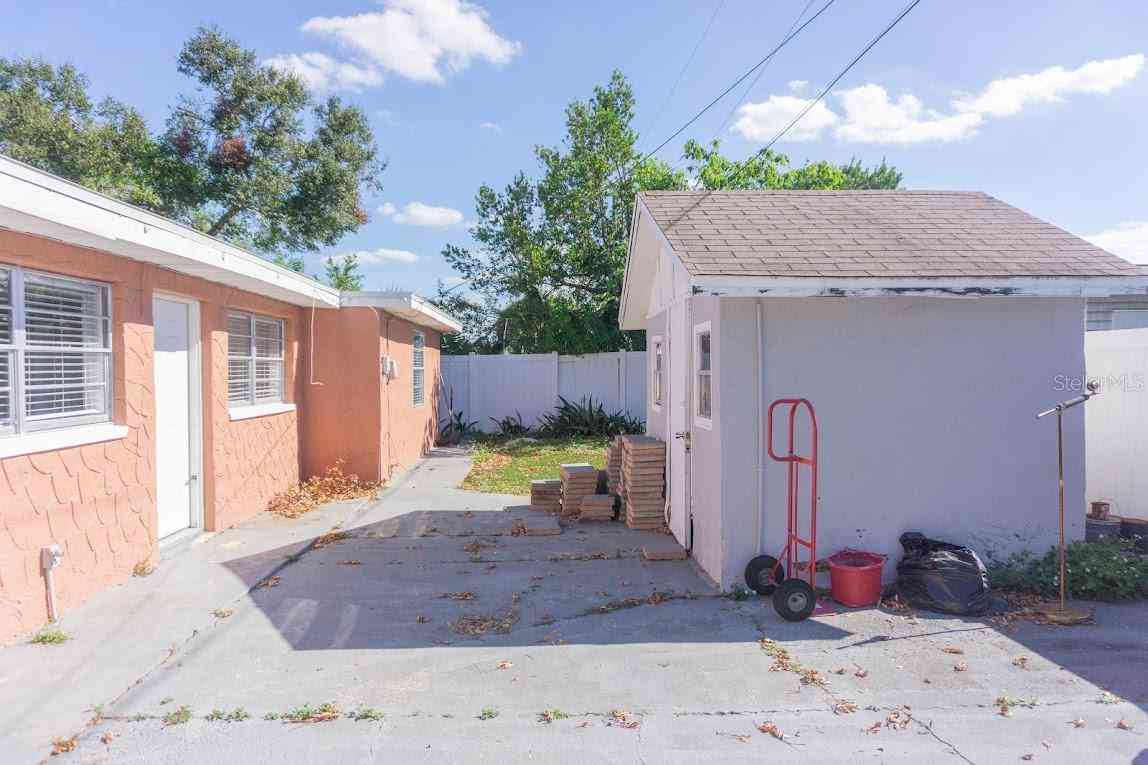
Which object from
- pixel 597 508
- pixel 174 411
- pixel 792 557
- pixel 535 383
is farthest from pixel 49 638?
pixel 535 383

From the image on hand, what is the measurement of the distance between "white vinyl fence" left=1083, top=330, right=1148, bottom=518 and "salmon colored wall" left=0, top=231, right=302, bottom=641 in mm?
9743

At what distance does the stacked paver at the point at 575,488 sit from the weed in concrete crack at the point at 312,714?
5.76 m

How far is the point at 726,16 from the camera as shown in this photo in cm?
841

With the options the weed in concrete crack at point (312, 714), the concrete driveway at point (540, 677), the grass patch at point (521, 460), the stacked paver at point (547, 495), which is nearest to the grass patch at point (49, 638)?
the concrete driveway at point (540, 677)

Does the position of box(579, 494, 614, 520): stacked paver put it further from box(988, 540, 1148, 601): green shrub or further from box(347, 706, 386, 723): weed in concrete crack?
box(347, 706, 386, 723): weed in concrete crack

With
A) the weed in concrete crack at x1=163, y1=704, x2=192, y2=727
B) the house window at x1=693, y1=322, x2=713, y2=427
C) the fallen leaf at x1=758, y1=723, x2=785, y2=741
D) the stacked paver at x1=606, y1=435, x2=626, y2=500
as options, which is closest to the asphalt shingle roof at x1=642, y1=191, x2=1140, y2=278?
the house window at x1=693, y1=322, x2=713, y2=427

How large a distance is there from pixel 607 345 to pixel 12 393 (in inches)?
619

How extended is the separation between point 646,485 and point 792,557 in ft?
9.84

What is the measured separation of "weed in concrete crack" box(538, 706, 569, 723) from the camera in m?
4.16

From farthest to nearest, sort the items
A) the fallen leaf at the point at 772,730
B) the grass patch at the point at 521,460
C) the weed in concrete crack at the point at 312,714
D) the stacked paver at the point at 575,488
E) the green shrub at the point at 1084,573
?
1. the grass patch at the point at 521,460
2. the stacked paver at the point at 575,488
3. the green shrub at the point at 1084,573
4. the weed in concrete crack at the point at 312,714
5. the fallen leaf at the point at 772,730

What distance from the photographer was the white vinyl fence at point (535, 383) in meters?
18.8

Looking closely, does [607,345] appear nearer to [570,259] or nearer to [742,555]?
[570,259]

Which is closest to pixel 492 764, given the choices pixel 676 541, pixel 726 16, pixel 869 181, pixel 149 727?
pixel 149 727

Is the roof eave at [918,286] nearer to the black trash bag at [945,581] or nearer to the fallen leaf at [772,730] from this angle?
the black trash bag at [945,581]
